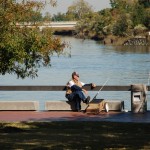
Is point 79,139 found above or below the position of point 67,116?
above

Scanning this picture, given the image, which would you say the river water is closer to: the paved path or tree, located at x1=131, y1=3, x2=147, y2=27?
the paved path

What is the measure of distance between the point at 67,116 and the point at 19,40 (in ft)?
10.5

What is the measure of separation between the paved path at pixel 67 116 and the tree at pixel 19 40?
137 centimetres

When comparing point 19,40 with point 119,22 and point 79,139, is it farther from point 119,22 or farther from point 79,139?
point 119,22

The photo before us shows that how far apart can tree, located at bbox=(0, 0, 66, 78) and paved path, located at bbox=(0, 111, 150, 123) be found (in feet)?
4.49

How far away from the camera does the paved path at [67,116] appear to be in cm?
1759

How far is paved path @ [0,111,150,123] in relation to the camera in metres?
17.6

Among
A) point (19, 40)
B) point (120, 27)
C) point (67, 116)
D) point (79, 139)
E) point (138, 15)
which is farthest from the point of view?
point (138, 15)

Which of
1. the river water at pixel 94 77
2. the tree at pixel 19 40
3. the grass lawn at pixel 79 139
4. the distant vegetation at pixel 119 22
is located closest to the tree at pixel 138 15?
the distant vegetation at pixel 119 22

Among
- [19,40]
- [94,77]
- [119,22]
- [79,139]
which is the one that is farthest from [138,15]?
[79,139]

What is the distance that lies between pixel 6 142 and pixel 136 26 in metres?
131

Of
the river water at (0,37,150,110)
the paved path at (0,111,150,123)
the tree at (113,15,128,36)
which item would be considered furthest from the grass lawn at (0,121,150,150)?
the tree at (113,15,128,36)

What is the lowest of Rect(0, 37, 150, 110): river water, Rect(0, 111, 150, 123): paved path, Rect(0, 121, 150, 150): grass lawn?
Rect(0, 37, 150, 110): river water

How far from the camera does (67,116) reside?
18344 mm
